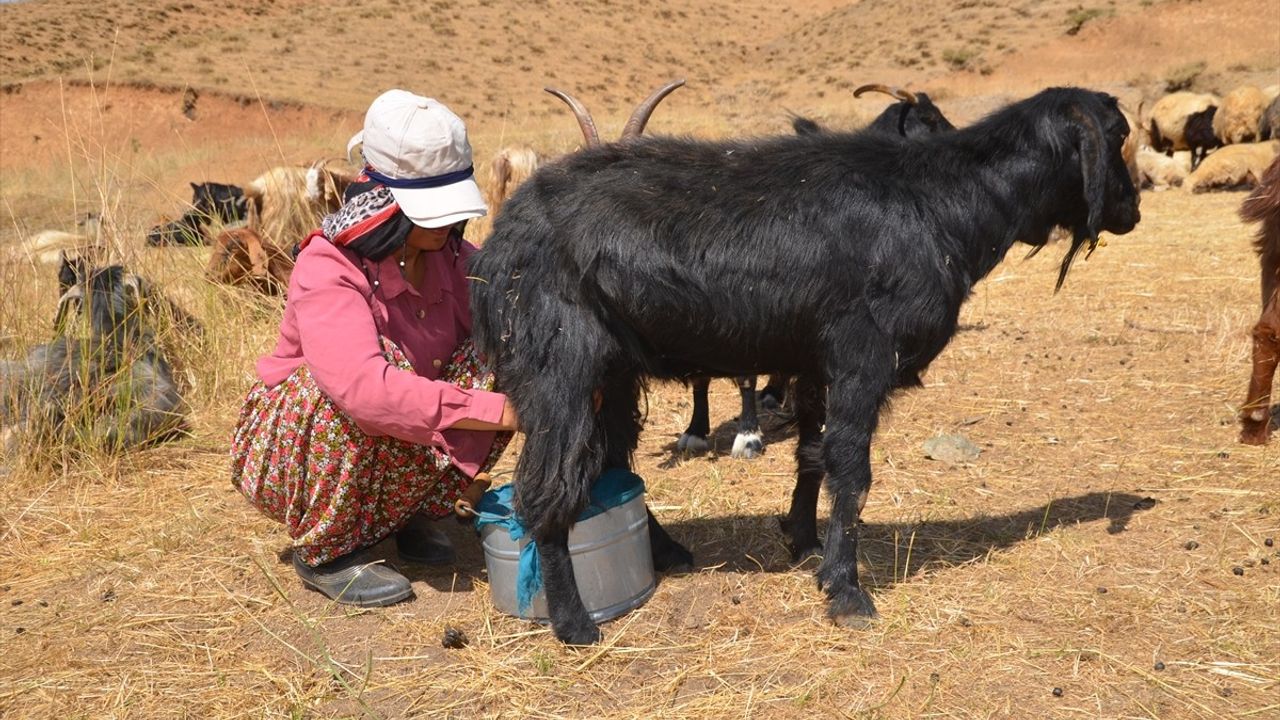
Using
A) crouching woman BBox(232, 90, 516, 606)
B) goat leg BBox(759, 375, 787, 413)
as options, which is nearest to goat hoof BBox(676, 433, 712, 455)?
goat leg BBox(759, 375, 787, 413)

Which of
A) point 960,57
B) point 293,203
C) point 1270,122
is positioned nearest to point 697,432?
point 293,203

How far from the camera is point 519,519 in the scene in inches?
128

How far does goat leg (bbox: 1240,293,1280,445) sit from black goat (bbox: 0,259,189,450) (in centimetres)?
545

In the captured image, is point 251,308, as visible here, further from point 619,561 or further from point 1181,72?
point 1181,72

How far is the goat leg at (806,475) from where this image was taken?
144 inches

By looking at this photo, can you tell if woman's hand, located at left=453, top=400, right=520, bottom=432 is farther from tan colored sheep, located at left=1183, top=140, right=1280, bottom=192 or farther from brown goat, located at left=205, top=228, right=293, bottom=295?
tan colored sheep, located at left=1183, top=140, right=1280, bottom=192

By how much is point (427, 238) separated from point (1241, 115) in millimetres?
18590

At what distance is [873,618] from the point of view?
131 inches

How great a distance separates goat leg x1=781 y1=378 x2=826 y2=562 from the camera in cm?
365

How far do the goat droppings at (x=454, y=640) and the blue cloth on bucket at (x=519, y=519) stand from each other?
22cm

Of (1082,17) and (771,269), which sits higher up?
(771,269)

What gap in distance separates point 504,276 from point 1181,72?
2927 centimetres

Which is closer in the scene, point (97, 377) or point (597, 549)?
point (597, 549)

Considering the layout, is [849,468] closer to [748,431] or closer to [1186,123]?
[748,431]
